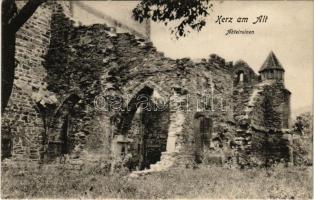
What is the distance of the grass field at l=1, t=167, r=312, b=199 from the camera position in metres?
8.40

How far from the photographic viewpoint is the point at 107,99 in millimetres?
14859

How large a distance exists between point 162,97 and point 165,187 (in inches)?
289

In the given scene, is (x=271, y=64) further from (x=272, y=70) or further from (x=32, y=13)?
(x=32, y=13)

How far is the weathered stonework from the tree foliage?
6.02 meters

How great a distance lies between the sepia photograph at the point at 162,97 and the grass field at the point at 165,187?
1.5 inches

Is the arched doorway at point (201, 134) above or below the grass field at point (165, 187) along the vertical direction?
above

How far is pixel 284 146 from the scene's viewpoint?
18922 millimetres

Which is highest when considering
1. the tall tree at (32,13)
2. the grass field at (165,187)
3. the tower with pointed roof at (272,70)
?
the tower with pointed roof at (272,70)

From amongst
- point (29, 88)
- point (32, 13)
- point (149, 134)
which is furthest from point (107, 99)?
point (149, 134)

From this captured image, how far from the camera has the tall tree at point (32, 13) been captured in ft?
25.9

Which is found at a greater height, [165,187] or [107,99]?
[107,99]

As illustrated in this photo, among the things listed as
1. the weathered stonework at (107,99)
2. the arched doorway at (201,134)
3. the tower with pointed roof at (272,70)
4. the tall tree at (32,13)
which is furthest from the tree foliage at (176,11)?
the tower with pointed roof at (272,70)

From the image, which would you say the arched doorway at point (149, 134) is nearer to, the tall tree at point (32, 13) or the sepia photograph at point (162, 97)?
the sepia photograph at point (162, 97)

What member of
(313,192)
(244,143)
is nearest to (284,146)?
(244,143)
